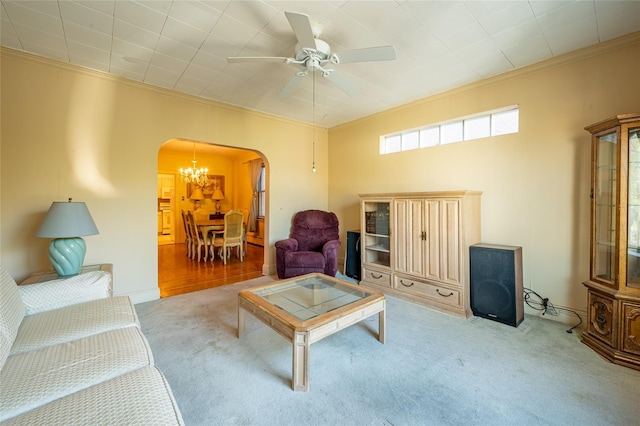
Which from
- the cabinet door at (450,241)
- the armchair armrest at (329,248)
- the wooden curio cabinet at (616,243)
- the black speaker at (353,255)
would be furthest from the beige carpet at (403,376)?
the black speaker at (353,255)

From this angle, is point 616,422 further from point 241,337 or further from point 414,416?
point 241,337

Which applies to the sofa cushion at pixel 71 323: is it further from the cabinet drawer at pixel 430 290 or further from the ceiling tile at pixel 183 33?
the cabinet drawer at pixel 430 290

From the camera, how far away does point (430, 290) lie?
3164 mm

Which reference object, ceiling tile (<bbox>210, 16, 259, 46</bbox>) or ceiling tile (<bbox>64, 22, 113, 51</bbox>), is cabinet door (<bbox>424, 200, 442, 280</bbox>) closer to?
ceiling tile (<bbox>210, 16, 259, 46</bbox>)

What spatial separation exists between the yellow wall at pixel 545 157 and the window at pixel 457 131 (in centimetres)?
13

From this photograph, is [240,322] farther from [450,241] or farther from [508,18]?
[508,18]

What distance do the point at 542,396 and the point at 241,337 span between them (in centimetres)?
226

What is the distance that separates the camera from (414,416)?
5.07ft

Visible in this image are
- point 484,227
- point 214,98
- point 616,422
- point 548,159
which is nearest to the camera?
point 616,422

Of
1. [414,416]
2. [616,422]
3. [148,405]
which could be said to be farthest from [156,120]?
[616,422]

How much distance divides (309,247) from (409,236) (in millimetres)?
1779

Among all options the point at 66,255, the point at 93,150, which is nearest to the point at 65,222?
the point at 66,255

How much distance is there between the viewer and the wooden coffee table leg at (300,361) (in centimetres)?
174

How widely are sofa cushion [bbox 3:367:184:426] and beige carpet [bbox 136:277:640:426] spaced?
0.57 metres
